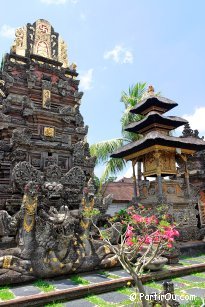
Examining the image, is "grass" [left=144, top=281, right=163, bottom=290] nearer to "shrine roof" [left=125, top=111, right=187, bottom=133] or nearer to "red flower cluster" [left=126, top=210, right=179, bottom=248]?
"red flower cluster" [left=126, top=210, right=179, bottom=248]

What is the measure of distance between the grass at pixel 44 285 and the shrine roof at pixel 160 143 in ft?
27.1

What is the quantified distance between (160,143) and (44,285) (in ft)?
29.2

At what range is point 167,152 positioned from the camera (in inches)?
553

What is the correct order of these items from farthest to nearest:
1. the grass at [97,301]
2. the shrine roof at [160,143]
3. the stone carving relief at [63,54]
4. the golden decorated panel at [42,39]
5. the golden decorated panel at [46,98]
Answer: the stone carving relief at [63,54] → the golden decorated panel at [42,39] → the golden decorated panel at [46,98] → the shrine roof at [160,143] → the grass at [97,301]

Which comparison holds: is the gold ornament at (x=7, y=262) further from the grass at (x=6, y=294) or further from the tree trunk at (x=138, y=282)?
the tree trunk at (x=138, y=282)

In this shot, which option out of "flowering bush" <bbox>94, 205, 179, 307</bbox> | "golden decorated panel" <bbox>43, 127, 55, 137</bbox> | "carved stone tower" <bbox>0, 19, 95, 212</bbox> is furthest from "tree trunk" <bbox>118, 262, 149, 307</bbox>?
"golden decorated panel" <bbox>43, 127, 55, 137</bbox>

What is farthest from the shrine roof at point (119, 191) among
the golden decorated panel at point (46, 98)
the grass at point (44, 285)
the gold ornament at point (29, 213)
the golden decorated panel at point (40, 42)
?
the grass at point (44, 285)

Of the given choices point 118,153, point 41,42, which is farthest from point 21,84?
point 118,153

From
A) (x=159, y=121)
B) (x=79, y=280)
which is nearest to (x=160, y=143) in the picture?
(x=159, y=121)

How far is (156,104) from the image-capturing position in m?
15.6

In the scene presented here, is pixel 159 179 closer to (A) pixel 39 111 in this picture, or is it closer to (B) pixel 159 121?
(B) pixel 159 121

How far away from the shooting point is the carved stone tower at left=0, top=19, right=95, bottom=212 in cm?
1213

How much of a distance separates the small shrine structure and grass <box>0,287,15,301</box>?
8136 millimetres

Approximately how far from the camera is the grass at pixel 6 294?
5707 mm
